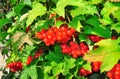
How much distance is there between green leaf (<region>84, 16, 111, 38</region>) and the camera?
211 cm

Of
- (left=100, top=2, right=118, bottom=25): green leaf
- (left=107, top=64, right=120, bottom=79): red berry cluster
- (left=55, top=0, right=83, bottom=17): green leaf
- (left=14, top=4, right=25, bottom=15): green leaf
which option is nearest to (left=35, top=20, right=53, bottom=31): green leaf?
(left=55, top=0, right=83, bottom=17): green leaf

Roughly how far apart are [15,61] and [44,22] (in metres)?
0.62

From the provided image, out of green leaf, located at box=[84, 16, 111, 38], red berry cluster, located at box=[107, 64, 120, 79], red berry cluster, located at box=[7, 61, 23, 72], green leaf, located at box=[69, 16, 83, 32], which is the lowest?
red berry cluster, located at box=[7, 61, 23, 72]

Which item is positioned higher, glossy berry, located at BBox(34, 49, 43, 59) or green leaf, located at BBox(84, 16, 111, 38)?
green leaf, located at BBox(84, 16, 111, 38)

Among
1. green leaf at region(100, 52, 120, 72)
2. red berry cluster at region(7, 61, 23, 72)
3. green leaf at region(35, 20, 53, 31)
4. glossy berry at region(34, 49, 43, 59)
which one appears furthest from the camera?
red berry cluster at region(7, 61, 23, 72)

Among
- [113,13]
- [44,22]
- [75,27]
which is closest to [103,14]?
[113,13]

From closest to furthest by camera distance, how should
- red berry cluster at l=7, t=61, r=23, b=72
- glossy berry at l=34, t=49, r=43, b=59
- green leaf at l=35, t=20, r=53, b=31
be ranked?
green leaf at l=35, t=20, r=53, b=31 < glossy berry at l=34, t=49, r=43, b=59 < red berry cluster at l=7, t=61, r=23, b=72

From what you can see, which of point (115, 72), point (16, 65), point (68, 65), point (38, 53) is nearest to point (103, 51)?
point (115, 72)

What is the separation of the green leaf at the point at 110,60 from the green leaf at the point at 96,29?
28 centimetres

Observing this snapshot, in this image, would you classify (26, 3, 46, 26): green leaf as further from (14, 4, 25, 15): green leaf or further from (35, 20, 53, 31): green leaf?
(14, 4, 25, 15): green leaf

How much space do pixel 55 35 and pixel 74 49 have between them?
154mm

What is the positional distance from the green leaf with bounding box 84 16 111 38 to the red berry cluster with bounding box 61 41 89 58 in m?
0.10

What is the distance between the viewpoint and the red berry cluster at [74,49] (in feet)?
7.11

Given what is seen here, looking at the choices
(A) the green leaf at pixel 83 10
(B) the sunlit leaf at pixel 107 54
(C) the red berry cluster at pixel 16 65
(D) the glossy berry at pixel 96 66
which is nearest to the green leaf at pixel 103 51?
(B) the sunlit leaf at pixel 107 54
